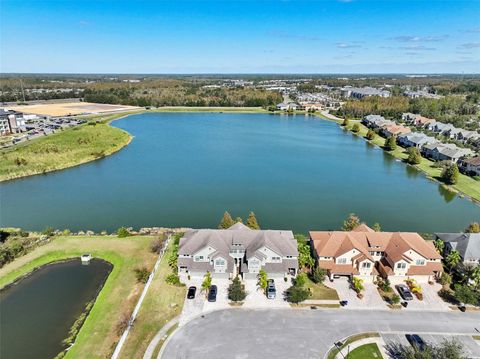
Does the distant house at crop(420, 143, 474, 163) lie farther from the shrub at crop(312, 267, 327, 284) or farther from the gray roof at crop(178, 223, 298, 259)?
the shrub at crop(312, 267, 327, 284)

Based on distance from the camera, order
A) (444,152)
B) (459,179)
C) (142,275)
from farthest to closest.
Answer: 1. (444,152)
2. (459,179)
3. (142,275)

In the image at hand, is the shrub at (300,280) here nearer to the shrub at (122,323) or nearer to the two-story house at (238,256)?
the two-story house at (238,256)

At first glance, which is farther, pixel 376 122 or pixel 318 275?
pixel 376 122

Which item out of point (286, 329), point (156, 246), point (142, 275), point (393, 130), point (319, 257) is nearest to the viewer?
point (286, 329)

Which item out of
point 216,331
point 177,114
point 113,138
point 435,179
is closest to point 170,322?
point 216,331

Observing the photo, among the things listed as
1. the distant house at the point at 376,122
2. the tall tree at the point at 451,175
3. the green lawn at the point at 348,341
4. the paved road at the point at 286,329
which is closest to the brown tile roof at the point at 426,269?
the paved road at the point at 286,329

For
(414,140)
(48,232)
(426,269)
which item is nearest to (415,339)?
(426,269)

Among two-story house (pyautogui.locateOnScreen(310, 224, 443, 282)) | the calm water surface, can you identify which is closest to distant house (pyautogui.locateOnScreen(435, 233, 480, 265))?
two-story house (pyautogui.locateOnScreen(310, 224, 443, 282))

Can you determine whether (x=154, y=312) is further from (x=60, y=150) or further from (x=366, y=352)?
(x=60, y=150)
